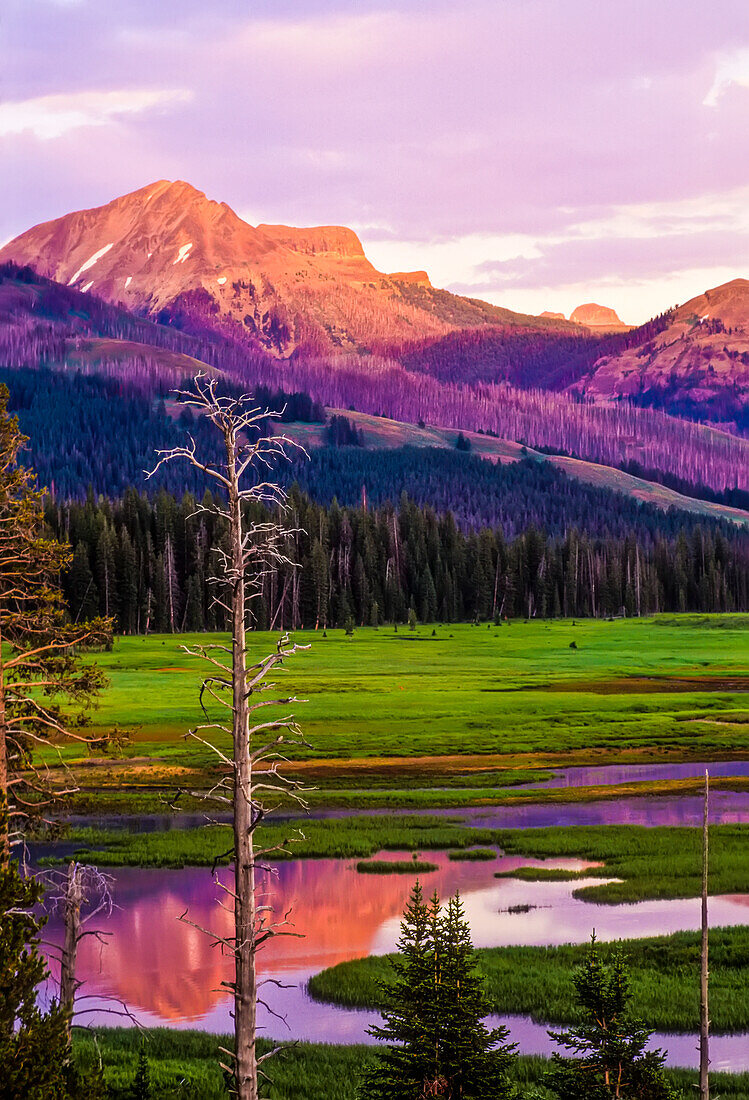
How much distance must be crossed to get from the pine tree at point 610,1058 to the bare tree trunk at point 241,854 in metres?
4.50

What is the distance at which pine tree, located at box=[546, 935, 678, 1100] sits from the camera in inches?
690

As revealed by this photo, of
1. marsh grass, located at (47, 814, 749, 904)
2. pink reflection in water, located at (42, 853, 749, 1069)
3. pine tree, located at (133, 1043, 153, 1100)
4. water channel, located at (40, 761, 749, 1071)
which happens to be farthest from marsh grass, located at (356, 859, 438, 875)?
pine tree, located at (133, 1043, 153, 1100)

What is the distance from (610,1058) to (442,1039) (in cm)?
259

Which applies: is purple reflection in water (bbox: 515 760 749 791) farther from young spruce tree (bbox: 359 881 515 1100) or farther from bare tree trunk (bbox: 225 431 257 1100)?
bare tree trunk (bbox: 225 431 257 1100)

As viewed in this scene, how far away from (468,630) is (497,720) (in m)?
101

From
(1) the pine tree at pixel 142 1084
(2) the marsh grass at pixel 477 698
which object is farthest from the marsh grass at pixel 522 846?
(1) the pine tree at pixel 142 1084

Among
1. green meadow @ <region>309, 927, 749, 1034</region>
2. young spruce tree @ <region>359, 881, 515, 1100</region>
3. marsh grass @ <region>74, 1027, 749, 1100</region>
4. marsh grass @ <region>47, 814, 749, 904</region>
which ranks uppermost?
young spruce tree @ <region>359, 881, 515, 1100</region>

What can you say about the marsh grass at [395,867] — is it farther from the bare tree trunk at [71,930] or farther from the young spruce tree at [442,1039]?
the young spruce tree at [442,1039]

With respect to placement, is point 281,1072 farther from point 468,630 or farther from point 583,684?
point 468,630

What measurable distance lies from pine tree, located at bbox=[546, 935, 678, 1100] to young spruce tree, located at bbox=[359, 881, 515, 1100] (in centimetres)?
121

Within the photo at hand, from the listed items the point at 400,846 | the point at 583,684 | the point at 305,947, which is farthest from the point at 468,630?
the point at 305,947

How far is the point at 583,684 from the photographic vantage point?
340 feet

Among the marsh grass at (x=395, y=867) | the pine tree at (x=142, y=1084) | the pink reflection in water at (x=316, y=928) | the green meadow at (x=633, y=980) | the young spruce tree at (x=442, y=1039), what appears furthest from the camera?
the marsh grass at (x=395, y=867)

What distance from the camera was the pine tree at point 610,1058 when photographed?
1752 cm
